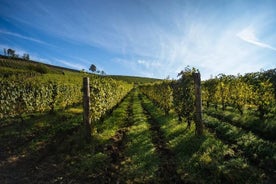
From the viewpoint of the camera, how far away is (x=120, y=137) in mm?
9641

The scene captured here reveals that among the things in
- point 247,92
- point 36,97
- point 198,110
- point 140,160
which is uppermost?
point 247,92

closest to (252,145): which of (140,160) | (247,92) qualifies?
(140,160)

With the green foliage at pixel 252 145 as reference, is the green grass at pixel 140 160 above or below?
below

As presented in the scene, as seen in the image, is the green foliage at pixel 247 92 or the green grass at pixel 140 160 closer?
the green grass at pixel 140 160

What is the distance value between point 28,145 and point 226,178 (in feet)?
27.0

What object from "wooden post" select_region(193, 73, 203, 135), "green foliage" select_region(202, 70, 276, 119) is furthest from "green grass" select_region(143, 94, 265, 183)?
"green foliage" select_region(202, 70, 276, 119)

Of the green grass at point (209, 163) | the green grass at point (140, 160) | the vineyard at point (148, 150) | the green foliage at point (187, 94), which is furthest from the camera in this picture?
the green foliage at point (187, 94)

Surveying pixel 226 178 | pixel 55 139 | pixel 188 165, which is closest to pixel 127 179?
pixel 188 165

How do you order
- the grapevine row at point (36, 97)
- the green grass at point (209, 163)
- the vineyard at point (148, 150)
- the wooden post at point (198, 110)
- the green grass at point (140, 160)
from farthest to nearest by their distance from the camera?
the grapevine row at point (36, 97) < the wooden post at point (198, 110) < the vineyard at point (148, 150) < the green grass at point (140, 160) < the green grass at point (209, 163)

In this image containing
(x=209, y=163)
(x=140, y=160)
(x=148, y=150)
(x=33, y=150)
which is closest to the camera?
(x=209, y=163)

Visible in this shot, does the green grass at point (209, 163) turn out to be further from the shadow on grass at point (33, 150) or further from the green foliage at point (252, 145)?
the shadow on grass at point (33, 150)

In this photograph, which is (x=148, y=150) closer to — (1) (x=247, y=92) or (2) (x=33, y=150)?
(2) (x=33, y=150)

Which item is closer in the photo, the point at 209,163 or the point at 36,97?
the point at 209,163

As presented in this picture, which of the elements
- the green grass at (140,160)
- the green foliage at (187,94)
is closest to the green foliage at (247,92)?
the green foliage at (187,94)
